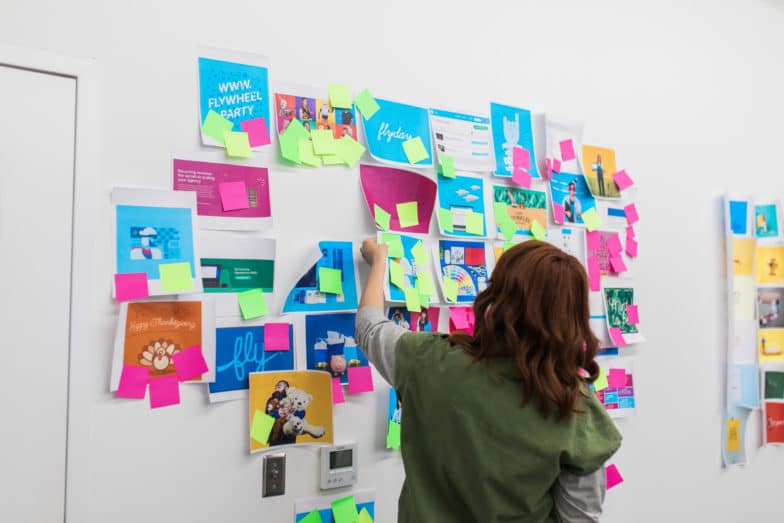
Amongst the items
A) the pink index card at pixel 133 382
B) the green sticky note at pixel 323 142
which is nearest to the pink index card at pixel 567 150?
the green sticky note at pixel 323 142

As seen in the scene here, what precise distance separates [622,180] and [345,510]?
1393mm

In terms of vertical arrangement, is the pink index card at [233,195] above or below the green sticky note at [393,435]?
above

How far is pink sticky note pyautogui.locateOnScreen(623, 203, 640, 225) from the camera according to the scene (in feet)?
6.51

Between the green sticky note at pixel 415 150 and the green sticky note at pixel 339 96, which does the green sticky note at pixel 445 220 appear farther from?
the green sticky note at pixel 339 96

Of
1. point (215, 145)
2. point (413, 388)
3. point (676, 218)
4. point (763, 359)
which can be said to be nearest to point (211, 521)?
point (413, 388)

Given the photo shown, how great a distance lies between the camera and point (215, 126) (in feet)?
4.40

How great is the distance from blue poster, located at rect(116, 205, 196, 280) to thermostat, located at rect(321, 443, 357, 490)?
56 centimetres

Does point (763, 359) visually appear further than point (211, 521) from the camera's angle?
Yes

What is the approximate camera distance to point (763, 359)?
2.24 metres

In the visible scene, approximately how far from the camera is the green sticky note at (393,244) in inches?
59.9

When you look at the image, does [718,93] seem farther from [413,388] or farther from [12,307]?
[12,307]

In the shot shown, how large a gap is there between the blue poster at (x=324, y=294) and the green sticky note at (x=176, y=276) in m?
0.24

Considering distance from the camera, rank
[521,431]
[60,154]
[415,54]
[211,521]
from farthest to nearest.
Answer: [415,54], [211,521], [60,154], [521,431]

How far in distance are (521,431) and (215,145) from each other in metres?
0.93
